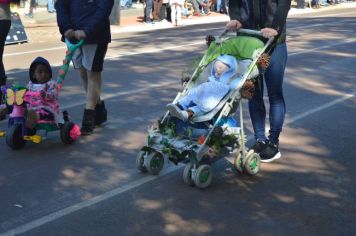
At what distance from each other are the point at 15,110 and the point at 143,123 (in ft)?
5.68

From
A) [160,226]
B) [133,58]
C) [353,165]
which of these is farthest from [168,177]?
[133,58]

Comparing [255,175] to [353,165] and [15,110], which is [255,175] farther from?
[15,110]

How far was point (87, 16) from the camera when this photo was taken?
278 inches

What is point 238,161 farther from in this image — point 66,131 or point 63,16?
point 63,16

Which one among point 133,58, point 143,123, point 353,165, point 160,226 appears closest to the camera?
point 160,226

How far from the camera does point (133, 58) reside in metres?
13.7

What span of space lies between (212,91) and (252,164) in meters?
0.78

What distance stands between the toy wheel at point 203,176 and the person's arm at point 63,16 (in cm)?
270

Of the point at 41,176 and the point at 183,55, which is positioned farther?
the point at 183,55

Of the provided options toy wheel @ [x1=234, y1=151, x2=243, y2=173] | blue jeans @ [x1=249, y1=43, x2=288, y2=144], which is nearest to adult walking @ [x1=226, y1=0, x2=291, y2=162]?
blue jeans @ [x1=249, y1=43, x2=288, y2=144]

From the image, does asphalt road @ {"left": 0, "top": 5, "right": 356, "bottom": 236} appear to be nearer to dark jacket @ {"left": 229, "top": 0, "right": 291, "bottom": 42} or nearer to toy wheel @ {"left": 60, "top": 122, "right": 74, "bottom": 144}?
toy wheel @ {"left": 60, "top": 122, "right": 74, "bottom": 144}

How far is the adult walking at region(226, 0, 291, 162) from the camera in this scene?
5598mm

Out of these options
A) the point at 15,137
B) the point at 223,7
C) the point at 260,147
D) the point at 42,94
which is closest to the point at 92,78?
the point at 42,94

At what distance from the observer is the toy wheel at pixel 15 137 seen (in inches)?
256
